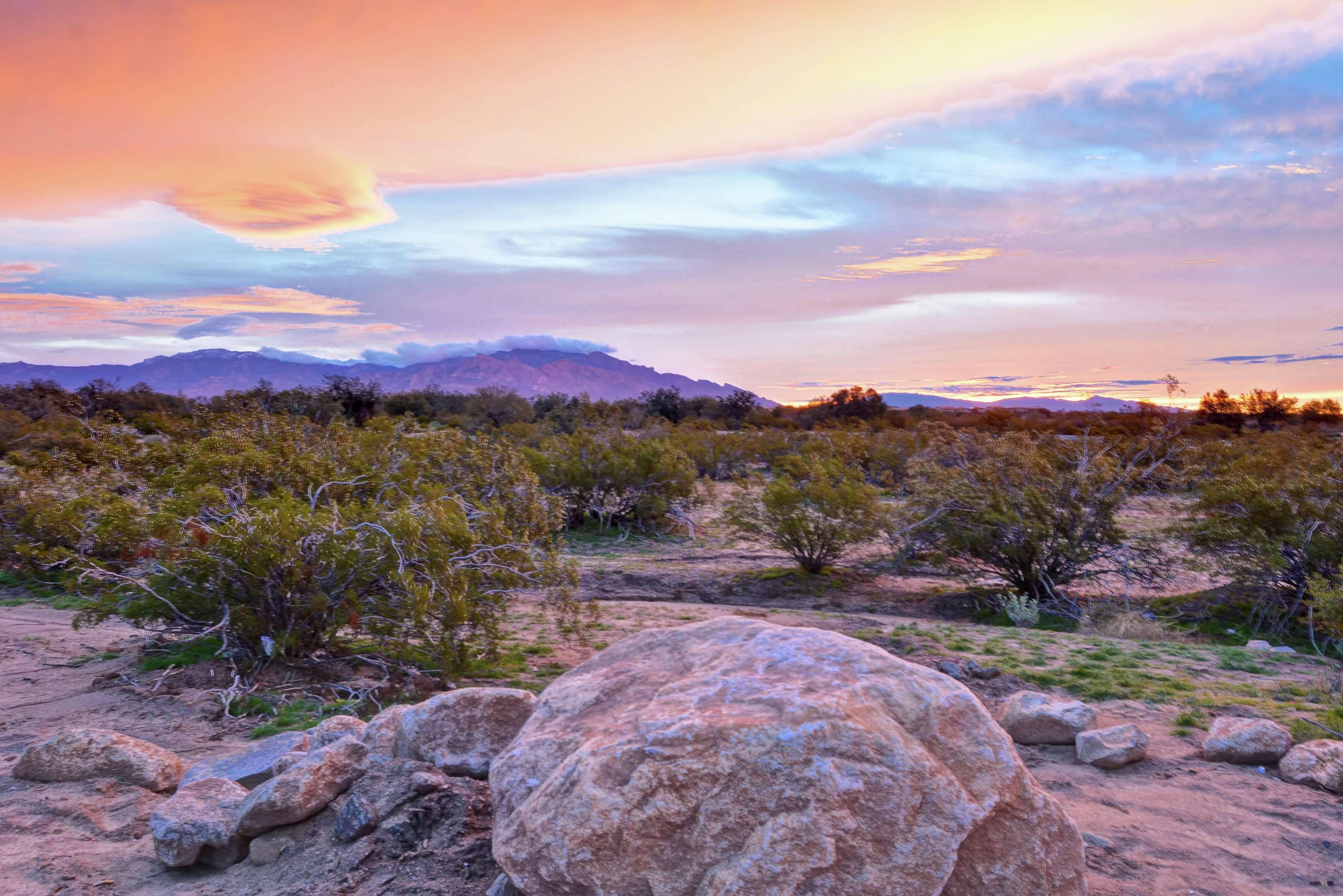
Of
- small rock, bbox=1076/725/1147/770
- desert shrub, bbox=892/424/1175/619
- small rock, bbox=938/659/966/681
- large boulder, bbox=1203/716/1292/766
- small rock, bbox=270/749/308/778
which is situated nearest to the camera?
small rock, bbox=270/749/308/778

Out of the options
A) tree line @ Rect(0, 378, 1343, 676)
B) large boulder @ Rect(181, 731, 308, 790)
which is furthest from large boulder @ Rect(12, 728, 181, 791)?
tree line @ Rect(0, 378, 1343, 676)

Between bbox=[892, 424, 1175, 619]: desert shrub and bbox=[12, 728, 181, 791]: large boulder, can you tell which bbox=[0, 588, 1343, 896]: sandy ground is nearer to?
bbox=[12, 728, 181, 791]: large boulder

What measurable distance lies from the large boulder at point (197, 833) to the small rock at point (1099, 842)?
4092mm

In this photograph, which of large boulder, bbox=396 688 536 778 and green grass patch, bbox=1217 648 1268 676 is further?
green grass patch, bbox=1217 648 1268 676

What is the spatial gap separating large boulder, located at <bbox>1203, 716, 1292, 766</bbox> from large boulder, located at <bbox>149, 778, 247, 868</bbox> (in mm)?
5707

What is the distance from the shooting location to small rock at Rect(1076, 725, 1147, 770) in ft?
17.5

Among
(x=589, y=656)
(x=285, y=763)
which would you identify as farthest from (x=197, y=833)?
(x=589, y=656)

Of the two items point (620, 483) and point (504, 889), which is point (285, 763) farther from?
point (620, 483)

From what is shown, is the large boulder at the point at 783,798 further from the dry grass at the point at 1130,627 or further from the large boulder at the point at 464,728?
the dry grass at the point at 1130,627

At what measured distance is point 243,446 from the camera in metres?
9.46

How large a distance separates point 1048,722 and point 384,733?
437cm

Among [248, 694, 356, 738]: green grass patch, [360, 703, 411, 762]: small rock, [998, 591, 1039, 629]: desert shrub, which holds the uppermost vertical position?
[360, 703, 411, 762]: small rock

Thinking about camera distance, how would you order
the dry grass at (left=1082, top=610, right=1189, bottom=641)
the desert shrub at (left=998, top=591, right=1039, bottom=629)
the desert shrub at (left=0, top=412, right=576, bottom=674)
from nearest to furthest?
1. the desert shrub at (left=0, top=412, right=576, bottom=674)
2. the dry grass at (left=1082, top=610, right=1189, bottom=641)
3. the desert shrub at (left=998, top=591, right=1039, bottom=629)

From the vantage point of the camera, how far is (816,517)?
14.2m
